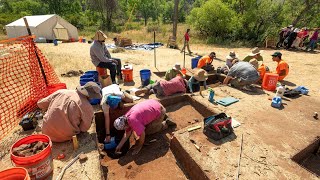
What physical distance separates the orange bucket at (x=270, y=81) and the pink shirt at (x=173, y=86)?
104 inches

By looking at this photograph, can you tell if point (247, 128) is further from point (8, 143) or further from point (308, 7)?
point (308, 7)

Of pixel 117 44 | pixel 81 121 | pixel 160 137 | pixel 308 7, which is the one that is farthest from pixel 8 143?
pixel 308 7

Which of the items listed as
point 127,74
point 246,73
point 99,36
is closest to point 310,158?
point 246,73

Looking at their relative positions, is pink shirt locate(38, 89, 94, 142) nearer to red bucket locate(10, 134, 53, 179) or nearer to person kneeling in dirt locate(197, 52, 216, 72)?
red bucket locate(10, 134, 53, 179)

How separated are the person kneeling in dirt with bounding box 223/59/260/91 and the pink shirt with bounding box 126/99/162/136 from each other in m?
3.17

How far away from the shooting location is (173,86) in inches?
232

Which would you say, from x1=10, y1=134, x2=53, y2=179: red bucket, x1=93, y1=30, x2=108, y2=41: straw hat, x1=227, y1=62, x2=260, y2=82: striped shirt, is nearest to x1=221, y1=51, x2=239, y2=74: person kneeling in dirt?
x1=227, y1=62, x2=260, y2=82: striped shirt

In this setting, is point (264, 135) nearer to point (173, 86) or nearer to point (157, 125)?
point (157, 125)

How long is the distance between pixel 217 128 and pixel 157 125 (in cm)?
147

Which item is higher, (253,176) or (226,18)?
(226,18)

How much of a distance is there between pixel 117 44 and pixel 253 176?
44.7ft

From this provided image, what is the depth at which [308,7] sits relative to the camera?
15195 mm

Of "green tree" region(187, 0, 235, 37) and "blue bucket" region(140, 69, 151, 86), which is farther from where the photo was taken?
"green tree" region(187, 0, 235, 37)

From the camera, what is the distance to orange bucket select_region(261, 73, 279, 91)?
6291 millimetres
